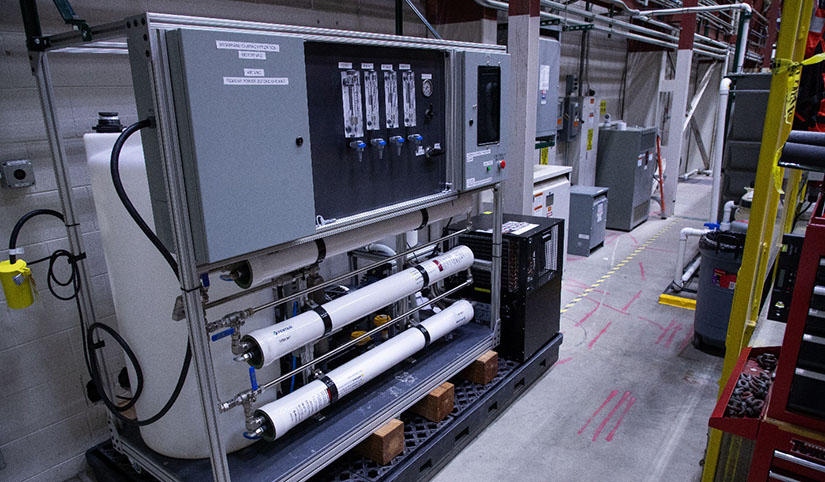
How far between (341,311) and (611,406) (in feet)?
5.66

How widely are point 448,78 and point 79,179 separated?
5.53 feet

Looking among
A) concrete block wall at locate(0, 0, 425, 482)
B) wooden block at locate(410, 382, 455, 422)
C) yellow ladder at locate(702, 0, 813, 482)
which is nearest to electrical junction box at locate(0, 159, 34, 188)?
concrete block wall at locate(0, 0, 425, 482)

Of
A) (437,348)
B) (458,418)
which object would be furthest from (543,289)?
(458,418)

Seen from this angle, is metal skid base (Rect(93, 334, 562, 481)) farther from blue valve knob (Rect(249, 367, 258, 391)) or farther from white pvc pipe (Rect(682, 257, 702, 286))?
white pvc pipe (Rect(682, 257, 702, 286))

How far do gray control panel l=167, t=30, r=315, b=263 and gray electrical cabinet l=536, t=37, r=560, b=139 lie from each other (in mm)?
3247

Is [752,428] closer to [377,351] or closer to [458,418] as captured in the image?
[458,418]

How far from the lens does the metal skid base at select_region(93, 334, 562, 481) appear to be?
1.92 meters

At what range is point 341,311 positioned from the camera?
207cm

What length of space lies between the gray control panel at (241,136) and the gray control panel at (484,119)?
3.15ft

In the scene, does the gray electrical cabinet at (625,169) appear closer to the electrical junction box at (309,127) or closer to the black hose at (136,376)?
the electrical junction box at (309,127)

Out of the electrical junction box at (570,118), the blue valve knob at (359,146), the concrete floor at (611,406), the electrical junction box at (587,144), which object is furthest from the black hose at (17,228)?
the electrical junction box at (587,144)

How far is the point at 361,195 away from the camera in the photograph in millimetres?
2004

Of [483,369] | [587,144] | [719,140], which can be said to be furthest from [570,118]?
[483,369]

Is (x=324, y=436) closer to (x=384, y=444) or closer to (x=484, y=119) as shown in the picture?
(x=384, y=444)
